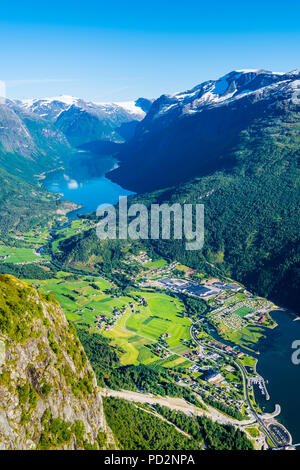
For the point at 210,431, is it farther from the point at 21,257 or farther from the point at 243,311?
the point at 21,257

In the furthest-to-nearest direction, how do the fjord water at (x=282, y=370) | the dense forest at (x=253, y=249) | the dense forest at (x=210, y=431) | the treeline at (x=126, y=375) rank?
the dense forest at (x=253, y=249) → the treeline at (x=126, y=375) → the fjord water at (x=282, y=370) → the dense forest at (x=210, y=431)

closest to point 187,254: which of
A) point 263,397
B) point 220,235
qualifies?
point 220,235

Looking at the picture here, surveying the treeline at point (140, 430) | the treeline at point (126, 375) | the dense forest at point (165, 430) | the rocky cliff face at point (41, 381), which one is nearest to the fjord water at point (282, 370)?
the dense forest at point (165, 430)

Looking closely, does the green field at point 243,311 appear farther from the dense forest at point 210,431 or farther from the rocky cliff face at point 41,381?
the rocky cliff face at point 41,381

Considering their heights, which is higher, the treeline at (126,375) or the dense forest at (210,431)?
the treeline at (126,375)

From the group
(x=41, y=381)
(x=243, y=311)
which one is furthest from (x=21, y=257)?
Answer: (x=41, y=381)

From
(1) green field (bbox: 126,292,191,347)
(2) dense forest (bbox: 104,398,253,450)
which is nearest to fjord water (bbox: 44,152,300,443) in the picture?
(2) dense forest (bbox: 104,398,253,450)
